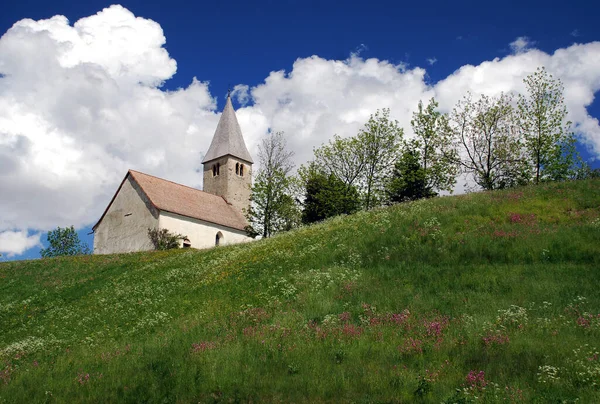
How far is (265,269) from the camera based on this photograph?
22203 millimetres

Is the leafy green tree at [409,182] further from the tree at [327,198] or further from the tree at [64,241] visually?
the tree at [64,241]

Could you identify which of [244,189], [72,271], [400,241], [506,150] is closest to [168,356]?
[400,241]

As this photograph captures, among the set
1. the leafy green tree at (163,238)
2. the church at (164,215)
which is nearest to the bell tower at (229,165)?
the church at (164,215)

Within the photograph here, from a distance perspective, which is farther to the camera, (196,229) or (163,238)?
(196,229)

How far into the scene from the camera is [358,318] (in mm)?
14719

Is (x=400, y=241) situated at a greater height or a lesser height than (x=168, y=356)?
greater

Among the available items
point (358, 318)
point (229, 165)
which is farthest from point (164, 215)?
point (358, 318)

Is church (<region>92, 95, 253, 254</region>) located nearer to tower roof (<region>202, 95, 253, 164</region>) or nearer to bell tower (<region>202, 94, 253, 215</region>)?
bell tower (<region>202, 94, 253, 215</region>)

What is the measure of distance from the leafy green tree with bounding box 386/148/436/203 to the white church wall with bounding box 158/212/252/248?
16478 millimetres

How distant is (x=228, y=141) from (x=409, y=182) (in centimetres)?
3135

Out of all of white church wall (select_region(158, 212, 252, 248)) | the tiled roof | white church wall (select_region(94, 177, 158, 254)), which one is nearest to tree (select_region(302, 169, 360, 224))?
white church wall (select_region(158, 212, 252, 248))

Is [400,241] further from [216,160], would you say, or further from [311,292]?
[216,160]

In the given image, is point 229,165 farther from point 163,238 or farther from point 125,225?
point 163,238

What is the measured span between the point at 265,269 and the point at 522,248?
34.6 feet
